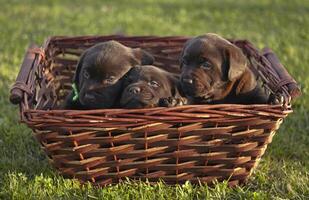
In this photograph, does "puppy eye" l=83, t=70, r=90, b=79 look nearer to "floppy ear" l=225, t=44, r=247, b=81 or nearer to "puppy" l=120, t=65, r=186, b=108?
"puppy" l=120, t=65, r=186, b=108

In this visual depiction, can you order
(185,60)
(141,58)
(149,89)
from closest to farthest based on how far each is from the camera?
(149,89) → (185,60) → (141,58)

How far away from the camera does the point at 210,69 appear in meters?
3.30

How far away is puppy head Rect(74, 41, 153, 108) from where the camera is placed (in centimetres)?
326

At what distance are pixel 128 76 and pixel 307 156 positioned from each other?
1.40 m

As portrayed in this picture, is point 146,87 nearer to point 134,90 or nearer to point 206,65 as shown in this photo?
point 134,90

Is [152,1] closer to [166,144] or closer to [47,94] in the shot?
[47,94]

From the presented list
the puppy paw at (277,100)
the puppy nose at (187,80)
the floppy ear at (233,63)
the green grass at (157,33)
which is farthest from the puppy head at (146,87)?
the puppy paw at (277,100)

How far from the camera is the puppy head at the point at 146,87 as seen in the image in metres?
3.10

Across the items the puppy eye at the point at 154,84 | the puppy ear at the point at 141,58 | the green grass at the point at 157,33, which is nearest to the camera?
the green grass at the point at 157,33

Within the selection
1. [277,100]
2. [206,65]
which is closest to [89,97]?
[206,65]

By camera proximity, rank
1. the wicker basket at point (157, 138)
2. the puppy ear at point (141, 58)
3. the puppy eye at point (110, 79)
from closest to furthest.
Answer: the wicker basket at point (157, 138), the puppy eye at point (110, 79), the puppy ear at point (141, 58)

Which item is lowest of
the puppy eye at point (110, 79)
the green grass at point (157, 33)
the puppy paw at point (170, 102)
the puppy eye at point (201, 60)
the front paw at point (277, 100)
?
the green grass at point (157, 33)

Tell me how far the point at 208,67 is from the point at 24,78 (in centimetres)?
112

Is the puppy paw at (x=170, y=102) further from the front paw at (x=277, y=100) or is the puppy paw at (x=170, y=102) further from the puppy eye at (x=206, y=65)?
the front paw at (x=277, y=100)
